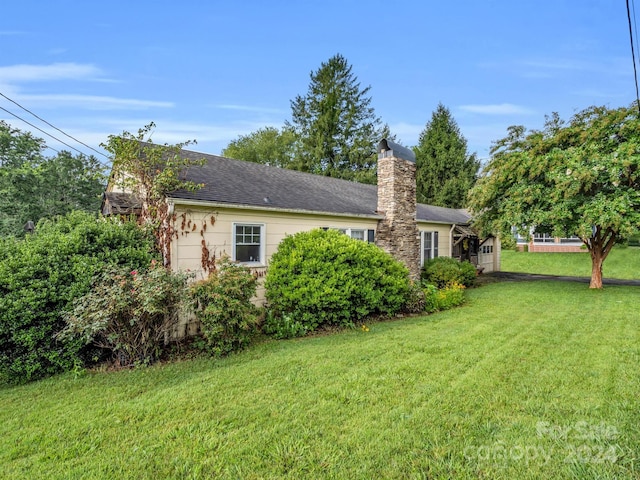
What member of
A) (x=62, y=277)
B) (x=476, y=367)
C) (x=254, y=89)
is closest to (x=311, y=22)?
(x=254, y=89)

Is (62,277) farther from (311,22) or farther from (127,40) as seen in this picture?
(311,22)

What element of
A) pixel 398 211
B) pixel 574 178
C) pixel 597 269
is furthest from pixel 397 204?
pixel 597 269

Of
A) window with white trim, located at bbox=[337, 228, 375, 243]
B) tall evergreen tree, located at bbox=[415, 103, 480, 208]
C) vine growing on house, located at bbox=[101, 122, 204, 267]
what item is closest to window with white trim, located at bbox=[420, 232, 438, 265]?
window with white trim, located at bbox=[337, 228, 375, 243]

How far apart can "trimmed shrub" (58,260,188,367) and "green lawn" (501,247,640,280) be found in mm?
21087

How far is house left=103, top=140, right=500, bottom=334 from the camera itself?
7.20 meters

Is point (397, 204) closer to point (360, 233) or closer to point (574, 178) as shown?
point (360, 233)

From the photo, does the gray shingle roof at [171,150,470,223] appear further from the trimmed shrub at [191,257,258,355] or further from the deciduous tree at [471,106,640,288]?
the deciduous tree at [471,106,640,288]

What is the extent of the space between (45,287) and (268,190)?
5.93m

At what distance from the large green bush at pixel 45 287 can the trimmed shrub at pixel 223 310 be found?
1337mm

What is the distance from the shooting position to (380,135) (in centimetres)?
3266

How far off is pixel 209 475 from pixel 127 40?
12440 mm

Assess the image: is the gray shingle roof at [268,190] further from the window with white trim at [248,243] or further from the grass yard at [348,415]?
the grass yard at [348,415]

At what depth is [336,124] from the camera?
3141cm

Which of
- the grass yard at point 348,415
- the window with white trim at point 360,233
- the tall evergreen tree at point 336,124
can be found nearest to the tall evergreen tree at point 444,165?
the tall evergreen tree at point 336,124
